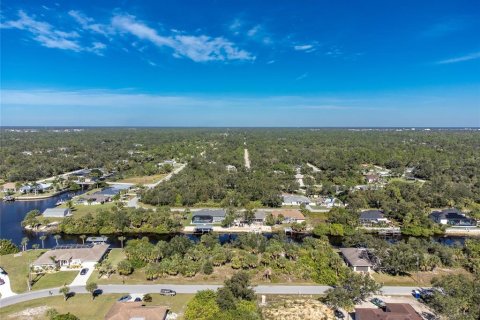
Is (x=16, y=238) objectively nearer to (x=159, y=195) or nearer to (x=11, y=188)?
(x=159, y=195)

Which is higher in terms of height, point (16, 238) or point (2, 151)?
point (2, 151)

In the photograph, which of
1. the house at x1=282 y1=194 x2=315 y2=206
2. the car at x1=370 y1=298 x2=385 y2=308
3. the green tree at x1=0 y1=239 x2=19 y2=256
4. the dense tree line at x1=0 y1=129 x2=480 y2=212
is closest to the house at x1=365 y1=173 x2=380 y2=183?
the dense tree line at x1=0 y1=129 x2=480 y2=212

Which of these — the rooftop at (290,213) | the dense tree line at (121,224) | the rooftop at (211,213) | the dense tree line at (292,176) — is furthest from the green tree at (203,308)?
the dense tree line at (292,176)

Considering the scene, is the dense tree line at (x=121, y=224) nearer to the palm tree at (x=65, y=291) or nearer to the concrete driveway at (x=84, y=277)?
the concrete driveway at (x=84, y=277)

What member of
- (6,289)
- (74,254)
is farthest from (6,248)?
(6,289)

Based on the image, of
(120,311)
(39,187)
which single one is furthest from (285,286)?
(39,187)

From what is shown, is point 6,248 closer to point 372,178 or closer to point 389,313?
point 389,313
